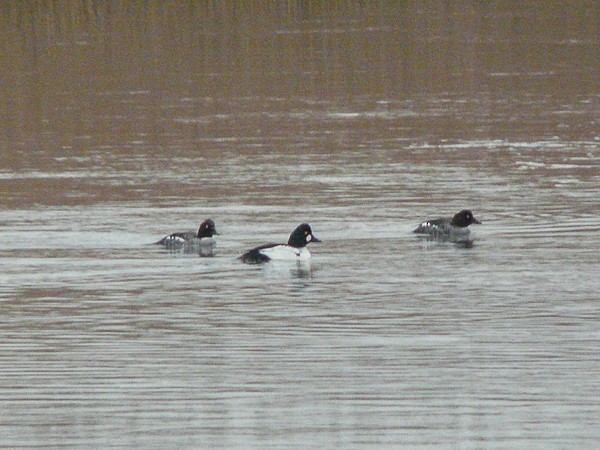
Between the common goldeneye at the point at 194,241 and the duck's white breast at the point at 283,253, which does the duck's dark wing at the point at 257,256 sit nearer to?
the duck's white breast at the point at 283,253

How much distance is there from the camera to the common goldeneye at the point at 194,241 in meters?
19.2

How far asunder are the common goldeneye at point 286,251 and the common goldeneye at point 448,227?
5.59 feet

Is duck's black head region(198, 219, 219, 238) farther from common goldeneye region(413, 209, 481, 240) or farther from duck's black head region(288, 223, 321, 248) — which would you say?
common goldeneye region(413, 209, 481, 240)

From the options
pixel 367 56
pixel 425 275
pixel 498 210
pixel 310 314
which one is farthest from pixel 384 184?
pixel 367 56

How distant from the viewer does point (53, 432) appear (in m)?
10.9

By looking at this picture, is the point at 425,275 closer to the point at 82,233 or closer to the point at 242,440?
the point at 82,233

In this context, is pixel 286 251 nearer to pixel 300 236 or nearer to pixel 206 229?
pixel 300 236

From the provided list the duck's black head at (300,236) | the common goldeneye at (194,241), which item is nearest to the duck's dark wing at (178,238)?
the common goldeneye at (194,241)

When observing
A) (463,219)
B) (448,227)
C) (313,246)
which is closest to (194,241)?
(313,246)

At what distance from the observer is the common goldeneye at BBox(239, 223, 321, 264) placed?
18.5m

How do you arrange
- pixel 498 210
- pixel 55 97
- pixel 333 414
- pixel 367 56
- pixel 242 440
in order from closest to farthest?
pixel 242 440 → pixel 333 414 → pixel 498 210 → pixel 55 97 → pixel 367 56

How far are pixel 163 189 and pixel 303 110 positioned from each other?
30.7 ft

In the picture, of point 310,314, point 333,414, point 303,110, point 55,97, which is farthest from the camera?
point 55,97

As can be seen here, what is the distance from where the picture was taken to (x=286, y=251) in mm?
18609
